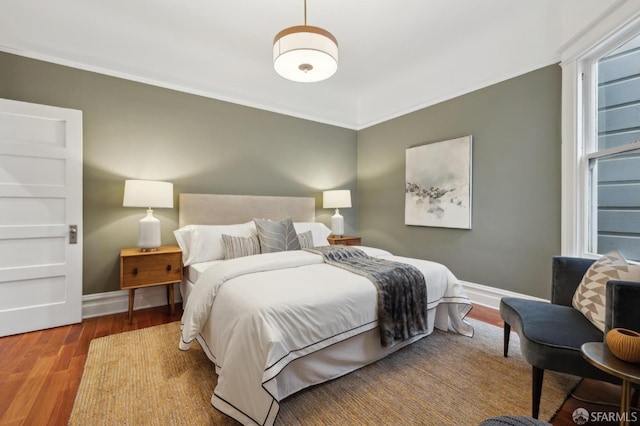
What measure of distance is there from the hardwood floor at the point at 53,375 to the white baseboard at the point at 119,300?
0.40ft

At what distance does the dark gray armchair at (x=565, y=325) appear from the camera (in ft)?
4.19

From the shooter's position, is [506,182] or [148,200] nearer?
[148,200]

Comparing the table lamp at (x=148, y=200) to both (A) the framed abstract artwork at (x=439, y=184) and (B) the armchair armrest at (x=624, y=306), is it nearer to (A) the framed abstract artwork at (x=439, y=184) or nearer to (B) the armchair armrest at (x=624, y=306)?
(A) the framed abstract artwork at (x=439, y=184)

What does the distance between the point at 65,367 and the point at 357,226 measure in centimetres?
397

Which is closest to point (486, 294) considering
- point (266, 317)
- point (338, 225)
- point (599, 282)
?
point (599, 282)

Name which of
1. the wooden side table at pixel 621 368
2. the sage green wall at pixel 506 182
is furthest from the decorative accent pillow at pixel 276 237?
the wooden side table at pixel 621 368

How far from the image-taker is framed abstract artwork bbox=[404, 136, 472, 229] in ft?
11.0

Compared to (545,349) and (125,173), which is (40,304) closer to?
(125,173)

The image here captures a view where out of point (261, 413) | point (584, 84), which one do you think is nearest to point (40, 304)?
point (261, 413)

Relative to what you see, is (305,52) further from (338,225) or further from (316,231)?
(338,225)

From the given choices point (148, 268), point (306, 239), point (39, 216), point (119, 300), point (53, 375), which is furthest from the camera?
point (306, 239)

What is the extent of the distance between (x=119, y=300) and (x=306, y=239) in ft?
7.01

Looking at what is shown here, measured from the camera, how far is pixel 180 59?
3316 millimetres

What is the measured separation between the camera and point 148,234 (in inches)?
Answer: 111
